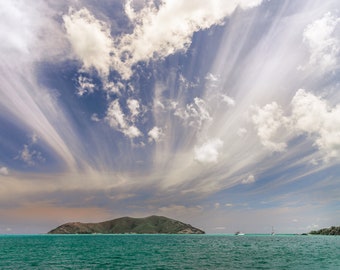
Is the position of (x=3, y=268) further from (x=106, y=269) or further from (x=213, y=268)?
(x=213, y=268)

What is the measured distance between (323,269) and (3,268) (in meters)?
73.8

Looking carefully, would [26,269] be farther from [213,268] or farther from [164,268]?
[213,268]

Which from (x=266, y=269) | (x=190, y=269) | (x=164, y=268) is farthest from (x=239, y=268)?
(x=164, y=268)

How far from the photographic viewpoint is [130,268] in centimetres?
6531

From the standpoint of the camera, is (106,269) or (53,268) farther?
(53,268)

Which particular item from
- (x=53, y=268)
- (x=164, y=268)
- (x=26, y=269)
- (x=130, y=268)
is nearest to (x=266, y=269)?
(x=164, y=268)

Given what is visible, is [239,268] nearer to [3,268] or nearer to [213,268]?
[213,268]

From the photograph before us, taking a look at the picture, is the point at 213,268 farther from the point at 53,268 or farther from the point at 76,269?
the point at 53,268

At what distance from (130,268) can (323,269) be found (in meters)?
42.5

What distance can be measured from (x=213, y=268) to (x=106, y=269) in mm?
23925

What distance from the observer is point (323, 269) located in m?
62.4

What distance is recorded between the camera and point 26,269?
66.3m

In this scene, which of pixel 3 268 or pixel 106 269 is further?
pixel 3 268

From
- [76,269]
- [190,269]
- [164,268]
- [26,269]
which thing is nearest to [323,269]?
[190,269]
